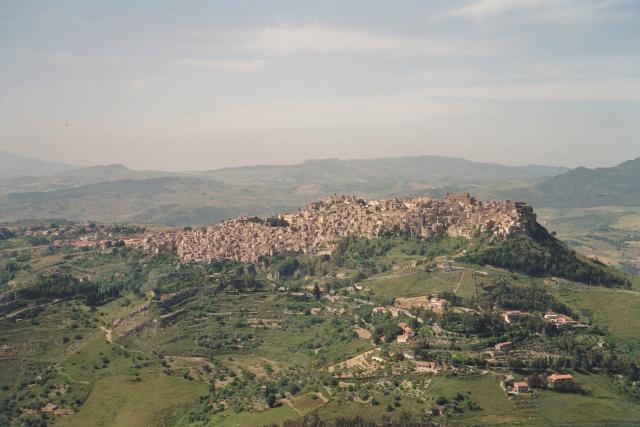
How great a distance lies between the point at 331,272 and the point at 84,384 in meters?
40.5

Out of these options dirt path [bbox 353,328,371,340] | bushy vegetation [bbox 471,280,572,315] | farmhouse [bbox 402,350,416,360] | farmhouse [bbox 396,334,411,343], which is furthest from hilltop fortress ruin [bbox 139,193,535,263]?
farmhouse [bbox 402,350,416,360]

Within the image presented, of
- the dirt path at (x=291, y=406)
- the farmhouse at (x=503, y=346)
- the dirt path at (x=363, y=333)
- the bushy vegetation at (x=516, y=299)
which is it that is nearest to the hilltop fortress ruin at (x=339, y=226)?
the bushy vegetation at (x=516, y=299)

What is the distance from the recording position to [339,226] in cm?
10562

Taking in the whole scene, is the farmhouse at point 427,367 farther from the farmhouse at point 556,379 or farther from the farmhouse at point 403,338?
the farmhouse at point 556,379

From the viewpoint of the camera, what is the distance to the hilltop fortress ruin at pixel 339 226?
9169 centimetres

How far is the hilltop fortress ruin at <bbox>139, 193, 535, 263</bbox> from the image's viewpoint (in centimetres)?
9169

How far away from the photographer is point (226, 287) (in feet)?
270

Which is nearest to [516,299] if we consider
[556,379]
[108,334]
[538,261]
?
[538,261]

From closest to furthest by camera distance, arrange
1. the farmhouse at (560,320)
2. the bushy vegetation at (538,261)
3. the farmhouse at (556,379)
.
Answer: the farmhouse at (556,379) < the farmhouse at (560,320) < the bushy vegetation at (538,261)

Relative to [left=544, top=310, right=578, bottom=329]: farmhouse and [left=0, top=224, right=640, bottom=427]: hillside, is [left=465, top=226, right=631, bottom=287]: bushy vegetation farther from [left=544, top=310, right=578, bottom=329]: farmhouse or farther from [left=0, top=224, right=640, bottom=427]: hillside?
[left=544, top=310, right=578, bottom=329]: farmhouse

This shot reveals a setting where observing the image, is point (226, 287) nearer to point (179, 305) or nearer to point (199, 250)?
point (179, 305)

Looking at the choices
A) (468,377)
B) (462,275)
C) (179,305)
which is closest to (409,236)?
(462,275)

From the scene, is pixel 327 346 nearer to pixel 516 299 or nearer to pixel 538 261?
pixel 516 299

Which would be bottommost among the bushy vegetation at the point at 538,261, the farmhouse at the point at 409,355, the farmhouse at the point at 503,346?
the farmhouse at the point at 409,355
